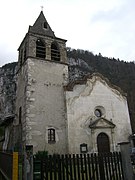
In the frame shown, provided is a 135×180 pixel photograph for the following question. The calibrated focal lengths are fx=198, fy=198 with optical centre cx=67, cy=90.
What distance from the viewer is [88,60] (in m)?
64.1

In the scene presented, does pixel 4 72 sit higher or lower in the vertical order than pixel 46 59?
higher

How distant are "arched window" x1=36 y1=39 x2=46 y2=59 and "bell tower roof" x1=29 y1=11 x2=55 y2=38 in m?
0.92

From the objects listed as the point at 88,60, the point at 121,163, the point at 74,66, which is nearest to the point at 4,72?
the point at 74,66

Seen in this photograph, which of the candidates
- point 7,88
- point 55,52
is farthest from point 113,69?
point 7,88

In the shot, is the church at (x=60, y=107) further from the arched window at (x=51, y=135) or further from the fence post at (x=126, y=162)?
the fence post at (x=126, y=162)

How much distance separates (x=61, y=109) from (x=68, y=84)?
2.47m

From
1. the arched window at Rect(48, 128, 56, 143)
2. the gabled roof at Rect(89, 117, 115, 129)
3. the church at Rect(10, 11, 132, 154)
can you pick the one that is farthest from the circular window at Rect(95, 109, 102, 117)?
the arched window at Rect(48, 128, 56, 143)

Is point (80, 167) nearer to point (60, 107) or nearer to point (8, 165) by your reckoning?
point (8, 165)

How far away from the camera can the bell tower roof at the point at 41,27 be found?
20731 mm

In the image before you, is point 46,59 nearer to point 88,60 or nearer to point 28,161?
point 28,161

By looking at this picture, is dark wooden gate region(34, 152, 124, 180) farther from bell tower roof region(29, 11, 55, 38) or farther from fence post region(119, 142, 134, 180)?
bell tower roof region(29, 11, 55, 38)

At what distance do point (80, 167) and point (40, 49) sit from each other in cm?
1468

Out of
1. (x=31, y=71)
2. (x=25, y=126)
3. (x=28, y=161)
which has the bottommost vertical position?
(x=28, y=161)

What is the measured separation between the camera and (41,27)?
21.5m
